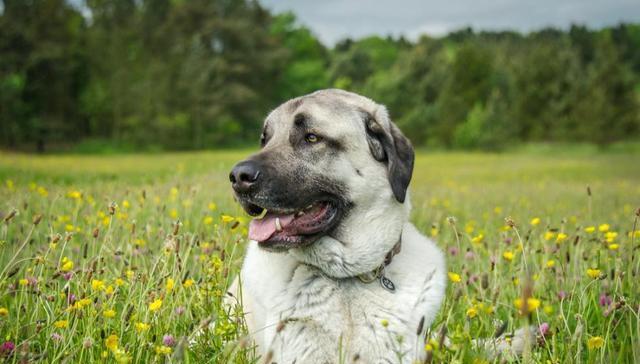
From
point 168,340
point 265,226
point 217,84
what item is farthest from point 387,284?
point 217,84

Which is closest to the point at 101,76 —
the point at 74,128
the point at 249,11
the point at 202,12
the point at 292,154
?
the point at 74,128

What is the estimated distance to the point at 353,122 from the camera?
3723 mm

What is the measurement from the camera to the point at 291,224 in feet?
11.4

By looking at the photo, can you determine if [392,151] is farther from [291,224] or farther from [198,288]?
[198,288]

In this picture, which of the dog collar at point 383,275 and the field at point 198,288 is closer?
the field at point 198,288

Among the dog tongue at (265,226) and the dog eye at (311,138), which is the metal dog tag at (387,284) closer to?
the dog tongue at (265,226)

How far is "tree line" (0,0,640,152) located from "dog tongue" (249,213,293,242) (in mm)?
33019

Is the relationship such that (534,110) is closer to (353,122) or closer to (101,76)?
(101,76)

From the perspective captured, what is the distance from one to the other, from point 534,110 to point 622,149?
42.8ft

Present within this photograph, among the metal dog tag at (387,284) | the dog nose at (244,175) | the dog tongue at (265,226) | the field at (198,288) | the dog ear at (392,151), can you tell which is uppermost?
the dog ear at (392,151)

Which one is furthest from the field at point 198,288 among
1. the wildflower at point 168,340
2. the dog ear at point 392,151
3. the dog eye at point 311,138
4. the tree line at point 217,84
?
the tree line at point 217,84

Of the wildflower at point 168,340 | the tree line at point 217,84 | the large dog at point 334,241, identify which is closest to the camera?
the wildflower at point 168,340

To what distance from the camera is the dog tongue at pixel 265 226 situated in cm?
340

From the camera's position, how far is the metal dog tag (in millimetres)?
3320
